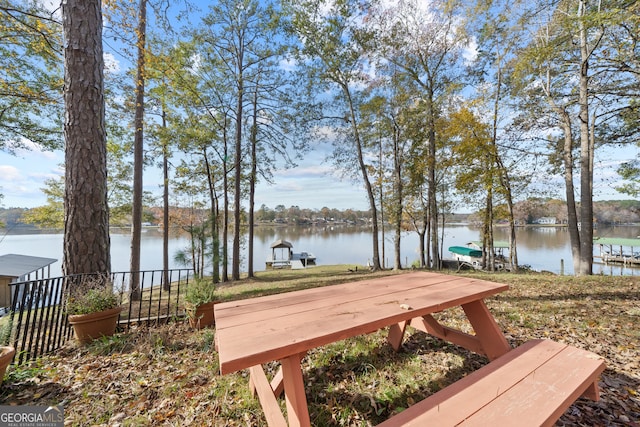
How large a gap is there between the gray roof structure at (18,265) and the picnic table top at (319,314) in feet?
30.7

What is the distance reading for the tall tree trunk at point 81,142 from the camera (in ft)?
9.36

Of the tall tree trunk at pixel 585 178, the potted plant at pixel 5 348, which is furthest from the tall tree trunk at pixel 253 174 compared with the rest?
the tall tree trunk at pixel 585 178

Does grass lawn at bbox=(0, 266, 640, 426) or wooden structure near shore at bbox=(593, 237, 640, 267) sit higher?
grass lawn at bbox=(0, 266, 640, 426)

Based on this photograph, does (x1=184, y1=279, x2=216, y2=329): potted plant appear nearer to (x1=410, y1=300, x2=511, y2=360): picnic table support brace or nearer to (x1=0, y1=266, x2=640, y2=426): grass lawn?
(x1=0, y1=266, x2=640, y2=426): grass lawn

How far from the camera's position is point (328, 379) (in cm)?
189

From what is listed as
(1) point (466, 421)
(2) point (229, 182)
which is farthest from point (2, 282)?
(1) point (466, 421)

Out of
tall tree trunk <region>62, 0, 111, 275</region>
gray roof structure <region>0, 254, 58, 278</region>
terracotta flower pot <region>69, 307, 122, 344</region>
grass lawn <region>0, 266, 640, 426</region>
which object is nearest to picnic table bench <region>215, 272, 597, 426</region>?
grass lawn <region>0, 266, 640, 426</region>

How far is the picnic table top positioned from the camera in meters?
1.02

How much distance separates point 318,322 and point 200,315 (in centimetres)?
247

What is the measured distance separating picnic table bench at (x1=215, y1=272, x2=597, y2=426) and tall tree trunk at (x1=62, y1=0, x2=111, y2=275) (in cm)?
262

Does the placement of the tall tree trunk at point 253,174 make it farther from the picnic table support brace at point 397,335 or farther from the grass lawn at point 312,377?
the picnic table support brace at point 397,335

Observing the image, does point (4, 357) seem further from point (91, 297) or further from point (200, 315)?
point (200, 315)

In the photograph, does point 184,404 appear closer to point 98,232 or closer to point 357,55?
point 98,232

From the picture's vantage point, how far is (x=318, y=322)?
4.17ft
